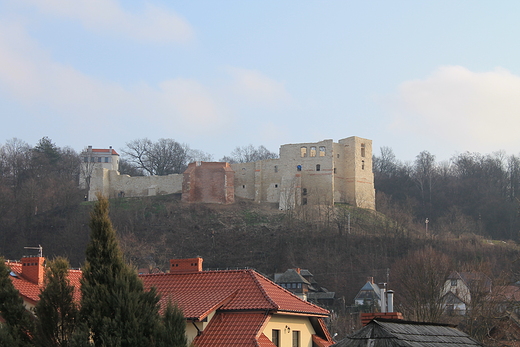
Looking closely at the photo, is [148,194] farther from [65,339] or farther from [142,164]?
[65,339]

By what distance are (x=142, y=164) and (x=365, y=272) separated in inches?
1602

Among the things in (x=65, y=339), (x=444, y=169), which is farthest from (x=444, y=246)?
(x=65, y=339)

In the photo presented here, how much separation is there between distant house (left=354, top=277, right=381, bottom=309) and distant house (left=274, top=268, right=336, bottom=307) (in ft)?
5.93

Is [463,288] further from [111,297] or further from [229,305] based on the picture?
[111,297]

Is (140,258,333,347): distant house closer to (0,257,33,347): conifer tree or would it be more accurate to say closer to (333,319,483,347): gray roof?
(0,257,33,347): conifer tree

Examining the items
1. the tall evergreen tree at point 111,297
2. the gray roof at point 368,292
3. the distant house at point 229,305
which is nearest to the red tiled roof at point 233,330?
the distant house at point 229,305

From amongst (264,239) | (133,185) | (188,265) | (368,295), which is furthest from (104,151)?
(188,265)

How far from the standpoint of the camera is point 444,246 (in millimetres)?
61219

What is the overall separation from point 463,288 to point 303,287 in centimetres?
1275

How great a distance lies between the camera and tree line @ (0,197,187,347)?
35.7 ft

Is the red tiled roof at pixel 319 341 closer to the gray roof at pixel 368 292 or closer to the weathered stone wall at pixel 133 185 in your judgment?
the gray roof at pixel 368 292

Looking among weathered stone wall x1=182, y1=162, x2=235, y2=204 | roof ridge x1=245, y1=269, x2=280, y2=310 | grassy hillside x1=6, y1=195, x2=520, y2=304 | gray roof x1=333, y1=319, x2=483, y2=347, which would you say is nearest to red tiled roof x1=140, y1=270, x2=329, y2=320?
roof ridge x1=245, y1=269, x2=280, y2=310

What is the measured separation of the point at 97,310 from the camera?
36.1ft

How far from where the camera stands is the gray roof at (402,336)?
34.8 feet
